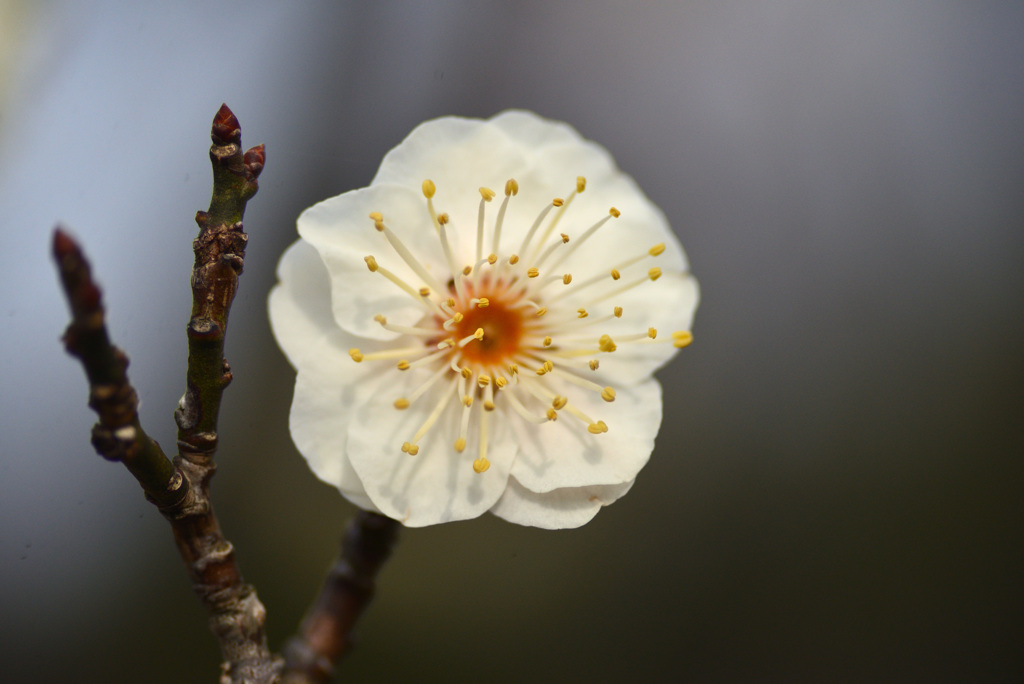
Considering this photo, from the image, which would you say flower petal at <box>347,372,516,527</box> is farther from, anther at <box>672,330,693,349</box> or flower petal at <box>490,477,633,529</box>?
anther at <box>672,330,693,349</box>

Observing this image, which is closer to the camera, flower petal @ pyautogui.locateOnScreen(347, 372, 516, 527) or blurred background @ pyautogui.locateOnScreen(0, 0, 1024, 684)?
flower petal @ pyautogui.locateOnScreen(347, 372, 516, 527)

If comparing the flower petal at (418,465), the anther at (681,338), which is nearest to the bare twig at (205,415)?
the flower petal at (418,465)

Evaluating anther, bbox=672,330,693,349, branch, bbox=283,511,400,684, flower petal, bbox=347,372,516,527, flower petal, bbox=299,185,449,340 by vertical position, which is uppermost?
flower petal, bbox=299,185,449,340

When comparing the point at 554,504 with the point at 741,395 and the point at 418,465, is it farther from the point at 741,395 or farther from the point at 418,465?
the point at 741,395

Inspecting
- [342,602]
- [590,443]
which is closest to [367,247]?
[590,443]

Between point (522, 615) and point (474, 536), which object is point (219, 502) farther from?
point (522, 615)

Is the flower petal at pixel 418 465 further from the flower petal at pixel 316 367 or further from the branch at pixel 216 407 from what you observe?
the branch at pixel 216 407

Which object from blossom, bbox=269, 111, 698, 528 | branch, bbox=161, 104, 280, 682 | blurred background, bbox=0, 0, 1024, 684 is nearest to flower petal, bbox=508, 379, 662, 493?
blossom, bbox=269, 111, 698, 528

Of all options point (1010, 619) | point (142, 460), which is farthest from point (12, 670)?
point (1010, 619)
